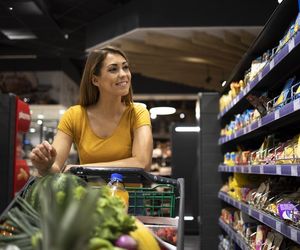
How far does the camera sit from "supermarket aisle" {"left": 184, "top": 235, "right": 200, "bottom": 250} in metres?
6.41

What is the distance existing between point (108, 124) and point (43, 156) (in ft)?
1.79

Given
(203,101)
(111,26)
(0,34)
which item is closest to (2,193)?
(203,101)

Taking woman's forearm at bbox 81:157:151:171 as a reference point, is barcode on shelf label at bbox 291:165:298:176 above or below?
below

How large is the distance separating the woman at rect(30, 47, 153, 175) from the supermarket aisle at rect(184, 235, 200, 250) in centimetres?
450

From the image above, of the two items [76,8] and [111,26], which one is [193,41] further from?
[76,8]

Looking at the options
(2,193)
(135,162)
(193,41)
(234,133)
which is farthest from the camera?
(193,41)

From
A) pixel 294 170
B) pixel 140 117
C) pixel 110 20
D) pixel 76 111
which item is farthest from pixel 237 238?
pixel 110 20

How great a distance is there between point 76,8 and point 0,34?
238 cm

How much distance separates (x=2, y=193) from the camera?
552 centimetres

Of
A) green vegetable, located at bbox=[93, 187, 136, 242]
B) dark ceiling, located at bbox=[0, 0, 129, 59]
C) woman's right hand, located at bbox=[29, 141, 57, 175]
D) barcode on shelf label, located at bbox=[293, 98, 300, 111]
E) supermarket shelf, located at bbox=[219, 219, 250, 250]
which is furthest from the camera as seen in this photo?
dark ceiling, located at bbox=[0, 0, 129, 59]

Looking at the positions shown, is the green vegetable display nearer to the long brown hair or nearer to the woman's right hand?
the woman's right hand

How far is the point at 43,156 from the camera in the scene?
4.96 feet

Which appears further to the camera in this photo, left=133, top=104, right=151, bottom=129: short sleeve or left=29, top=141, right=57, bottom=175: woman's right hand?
left=133, top=104, right=151, bottom=129: short sleeve

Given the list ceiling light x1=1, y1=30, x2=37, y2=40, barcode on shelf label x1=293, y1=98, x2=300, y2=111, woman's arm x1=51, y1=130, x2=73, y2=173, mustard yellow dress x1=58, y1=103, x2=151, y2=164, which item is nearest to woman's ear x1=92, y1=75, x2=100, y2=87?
mustard yellow dress x1=58, y1=103, x2=151, y2=164
